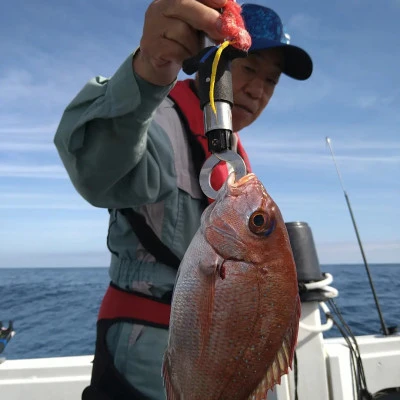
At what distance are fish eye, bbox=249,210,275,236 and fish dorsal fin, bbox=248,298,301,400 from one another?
24 centimetres

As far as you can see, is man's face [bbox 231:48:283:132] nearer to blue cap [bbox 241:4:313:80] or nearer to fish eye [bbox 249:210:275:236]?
blue cap [bbox 241:4:313:80]

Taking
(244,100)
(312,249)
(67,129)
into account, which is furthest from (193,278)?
(312,249)

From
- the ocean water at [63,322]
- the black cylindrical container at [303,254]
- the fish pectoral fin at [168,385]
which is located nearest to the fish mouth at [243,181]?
the fish pectoral fin at [168,385]

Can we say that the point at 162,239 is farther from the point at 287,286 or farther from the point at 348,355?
the point at 348,355

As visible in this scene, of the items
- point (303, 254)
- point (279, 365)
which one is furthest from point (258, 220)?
point (303, 254)

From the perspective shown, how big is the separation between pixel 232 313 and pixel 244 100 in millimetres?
1585

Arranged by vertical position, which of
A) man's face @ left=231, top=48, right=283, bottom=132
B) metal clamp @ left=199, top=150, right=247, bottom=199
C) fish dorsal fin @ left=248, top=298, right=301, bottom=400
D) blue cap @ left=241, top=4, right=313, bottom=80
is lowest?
fish dorsal fin @ left=248, top=298, right=301, bottom=400

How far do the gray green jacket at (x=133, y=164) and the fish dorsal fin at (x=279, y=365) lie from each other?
70cm

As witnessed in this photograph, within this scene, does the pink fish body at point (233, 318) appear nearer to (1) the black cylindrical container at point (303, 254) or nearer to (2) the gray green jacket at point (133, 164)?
(2) the gray green jacket at point (133, 164)

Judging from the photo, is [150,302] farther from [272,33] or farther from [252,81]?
[272,33]

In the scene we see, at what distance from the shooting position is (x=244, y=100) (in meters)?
2.42

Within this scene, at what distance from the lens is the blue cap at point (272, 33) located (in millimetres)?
2342

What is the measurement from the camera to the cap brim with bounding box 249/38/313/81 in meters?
2.25

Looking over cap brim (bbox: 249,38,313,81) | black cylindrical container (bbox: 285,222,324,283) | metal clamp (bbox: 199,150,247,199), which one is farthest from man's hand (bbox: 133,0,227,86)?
black cylindrical container (bbox: 285,222,324,283)
